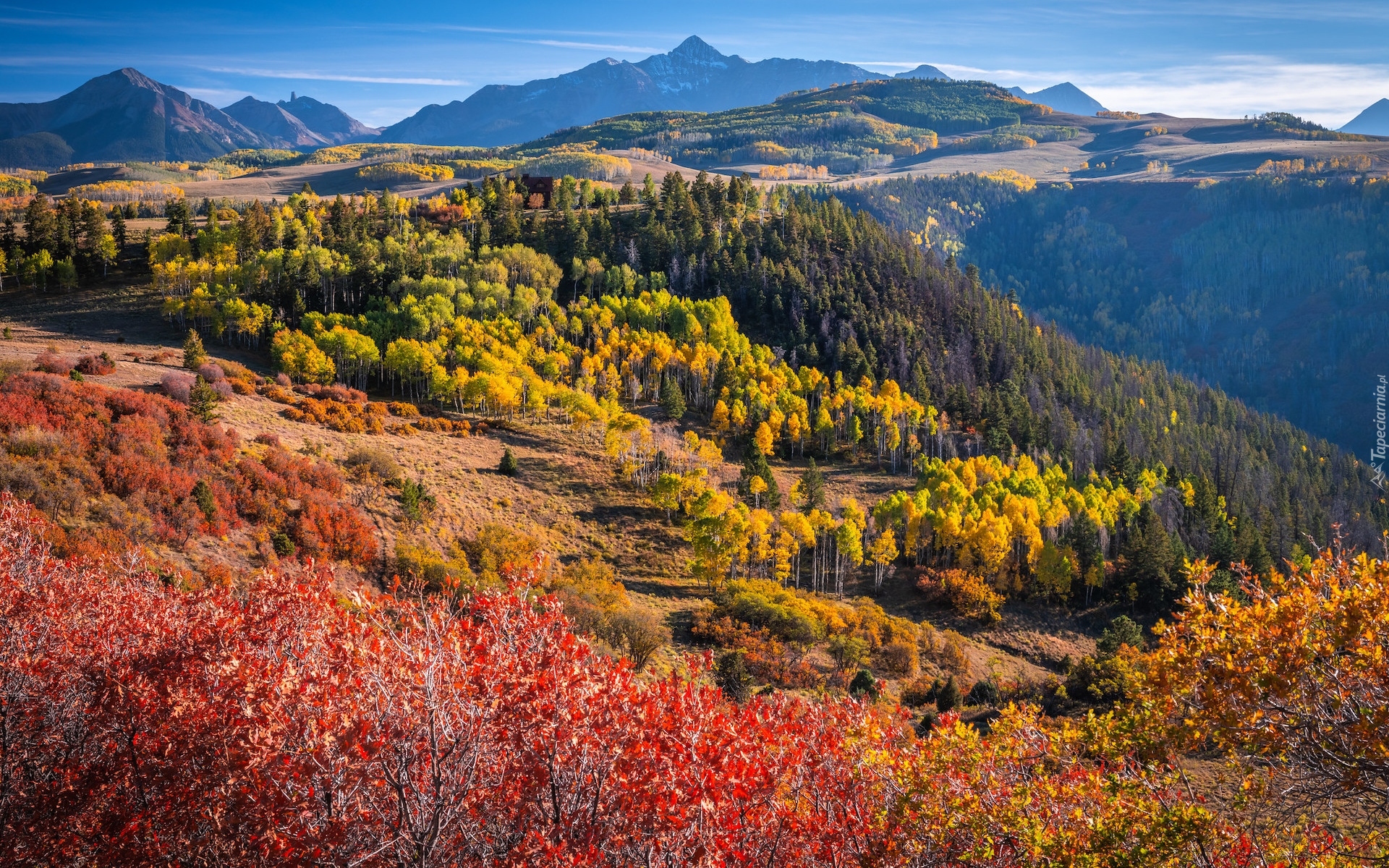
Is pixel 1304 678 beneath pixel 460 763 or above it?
above

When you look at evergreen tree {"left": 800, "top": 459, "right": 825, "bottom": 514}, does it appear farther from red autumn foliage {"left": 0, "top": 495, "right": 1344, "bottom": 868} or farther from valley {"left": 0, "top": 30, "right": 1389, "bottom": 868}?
red autumn foliage {"left": 0, "top": 495, "right": 1344, "bottom": 868}

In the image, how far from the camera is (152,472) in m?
48.5

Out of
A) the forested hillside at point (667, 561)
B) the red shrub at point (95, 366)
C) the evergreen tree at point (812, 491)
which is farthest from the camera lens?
the evergreen tree at point (812, 491)

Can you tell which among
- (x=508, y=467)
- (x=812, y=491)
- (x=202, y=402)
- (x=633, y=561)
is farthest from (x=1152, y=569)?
(x=202, y=402)

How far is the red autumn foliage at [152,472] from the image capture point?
44.0 m

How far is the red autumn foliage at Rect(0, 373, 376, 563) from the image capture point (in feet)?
144

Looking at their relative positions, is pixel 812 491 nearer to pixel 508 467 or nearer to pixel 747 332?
pixel 508 467

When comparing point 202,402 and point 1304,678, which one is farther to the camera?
point 202,402

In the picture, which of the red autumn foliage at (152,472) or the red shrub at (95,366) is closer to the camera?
the red autumn foliage at (152,472)

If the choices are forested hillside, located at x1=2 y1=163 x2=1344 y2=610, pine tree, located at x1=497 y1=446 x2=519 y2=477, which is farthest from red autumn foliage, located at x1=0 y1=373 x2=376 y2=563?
forested hillside, located at x1=2 y1=163 x2=1344 y2=610

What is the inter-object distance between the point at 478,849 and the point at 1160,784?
12068 mm

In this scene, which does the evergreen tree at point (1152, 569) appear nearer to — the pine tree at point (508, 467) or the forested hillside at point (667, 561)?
the forested hillside at point (667, 561)

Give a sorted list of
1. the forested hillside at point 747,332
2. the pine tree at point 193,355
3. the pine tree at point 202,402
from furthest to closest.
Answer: the forested hillside at point 747,332 → the pine tree at point 193,355 → the pine tree at point 202,402

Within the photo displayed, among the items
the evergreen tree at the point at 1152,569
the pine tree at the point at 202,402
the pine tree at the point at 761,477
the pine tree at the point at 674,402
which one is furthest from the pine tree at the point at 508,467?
the evergreen tree at the point at 1152,569
